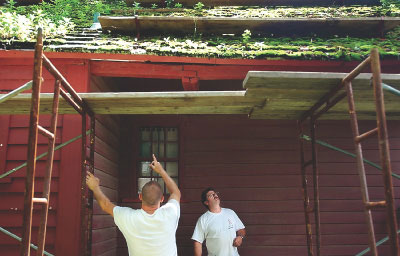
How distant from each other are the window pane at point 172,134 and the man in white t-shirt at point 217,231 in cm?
161

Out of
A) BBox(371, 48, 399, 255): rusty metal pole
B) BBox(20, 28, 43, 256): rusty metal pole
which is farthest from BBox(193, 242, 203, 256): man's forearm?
BBox(371, 48, 399, 255): rusty metal pole

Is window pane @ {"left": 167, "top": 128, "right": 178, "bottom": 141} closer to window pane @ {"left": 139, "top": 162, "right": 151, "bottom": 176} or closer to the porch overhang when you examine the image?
window pane @ {"left": 139, "top": 162, "right": 151, "bottom": 176}

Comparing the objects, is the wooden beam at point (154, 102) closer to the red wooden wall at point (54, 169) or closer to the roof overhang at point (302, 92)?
the roof overhang at point (302, 92)

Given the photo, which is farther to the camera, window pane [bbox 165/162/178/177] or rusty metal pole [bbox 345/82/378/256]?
window pane [bbox 165/162/178/177]

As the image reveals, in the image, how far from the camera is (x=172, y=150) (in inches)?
291

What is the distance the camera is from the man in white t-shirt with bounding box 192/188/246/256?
5848 millimetres

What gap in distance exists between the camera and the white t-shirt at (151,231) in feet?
12.1

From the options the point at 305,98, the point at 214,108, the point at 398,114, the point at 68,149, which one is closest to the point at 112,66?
the point at 68,149

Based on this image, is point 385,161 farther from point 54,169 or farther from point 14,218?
point 14,218

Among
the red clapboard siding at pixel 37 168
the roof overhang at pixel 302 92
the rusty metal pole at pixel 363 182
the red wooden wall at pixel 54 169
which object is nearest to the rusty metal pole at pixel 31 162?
the roof overhang at pixel 302 92

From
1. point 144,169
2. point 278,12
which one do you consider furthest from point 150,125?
point 278,12

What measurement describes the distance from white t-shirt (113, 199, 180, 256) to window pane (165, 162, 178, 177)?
348cm

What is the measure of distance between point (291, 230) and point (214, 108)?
10.9 feet

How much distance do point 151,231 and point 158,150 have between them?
3.76m
